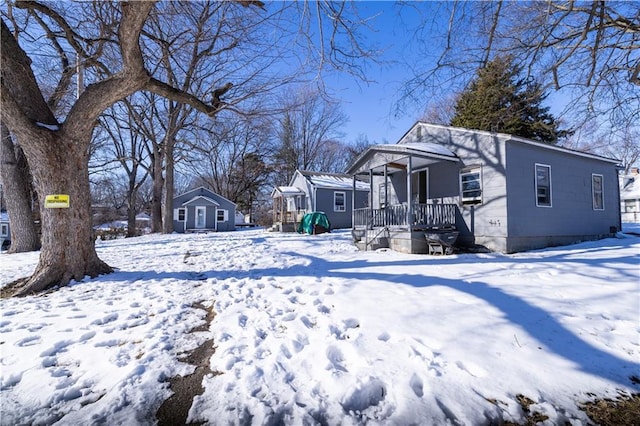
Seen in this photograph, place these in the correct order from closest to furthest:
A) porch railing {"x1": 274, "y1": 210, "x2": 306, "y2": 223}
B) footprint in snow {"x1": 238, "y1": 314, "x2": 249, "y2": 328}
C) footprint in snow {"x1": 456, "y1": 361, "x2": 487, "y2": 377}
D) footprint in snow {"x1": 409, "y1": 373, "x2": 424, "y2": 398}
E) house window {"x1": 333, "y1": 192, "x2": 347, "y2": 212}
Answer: footprint in snow {"x1": 409, "y1": 373, "x2": 424, "y2": 398} < footprint in snow {"x1": 456, "y1": 361, "x2": 487, "y2": 377} < footprint in snow {"x1": 238, "y1": 314, "x2": 249, "y2": 328} < house window {"x1": 333, "y1": 192, "x2": 347, "y2": 212} < porch railing {"x1": 274, "y1": 210, "x2": 306, "y2": 223}

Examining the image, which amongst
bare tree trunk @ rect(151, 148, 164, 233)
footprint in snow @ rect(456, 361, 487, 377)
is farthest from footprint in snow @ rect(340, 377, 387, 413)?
bare tree trunk @ rect(151, 148, 164, 233)

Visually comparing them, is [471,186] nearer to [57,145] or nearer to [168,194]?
[57,145]

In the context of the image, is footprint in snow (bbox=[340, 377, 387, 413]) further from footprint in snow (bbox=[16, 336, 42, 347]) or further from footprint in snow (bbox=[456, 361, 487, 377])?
footprint in snow (bbox=[16, 336, 42, 347])

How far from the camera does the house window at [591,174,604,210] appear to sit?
403 inches

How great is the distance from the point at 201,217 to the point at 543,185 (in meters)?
22.8

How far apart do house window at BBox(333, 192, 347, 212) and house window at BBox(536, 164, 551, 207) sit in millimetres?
12362

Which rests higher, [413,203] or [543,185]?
[543,185]

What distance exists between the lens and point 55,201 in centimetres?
464

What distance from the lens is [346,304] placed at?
3.63m

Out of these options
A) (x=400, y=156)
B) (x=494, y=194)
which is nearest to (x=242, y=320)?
(x=400, y=156)

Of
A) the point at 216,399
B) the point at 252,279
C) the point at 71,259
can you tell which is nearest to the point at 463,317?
the point at 216,399

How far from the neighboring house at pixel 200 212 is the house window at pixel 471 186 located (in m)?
20.4

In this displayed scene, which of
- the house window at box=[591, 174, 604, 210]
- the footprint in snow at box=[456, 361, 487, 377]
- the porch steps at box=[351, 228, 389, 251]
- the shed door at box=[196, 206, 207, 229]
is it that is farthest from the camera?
the shed door at box=[196, 206, 207, 229]

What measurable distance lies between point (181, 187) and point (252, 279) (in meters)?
47.6
